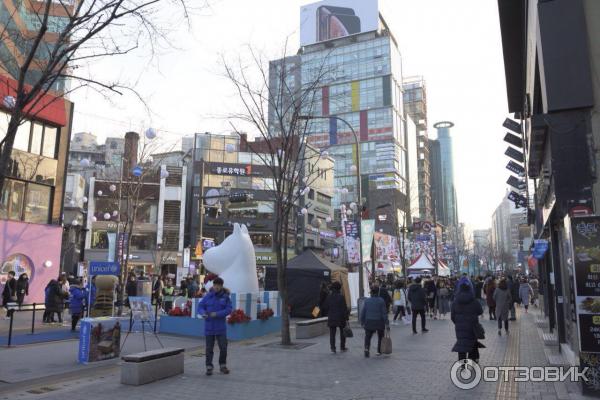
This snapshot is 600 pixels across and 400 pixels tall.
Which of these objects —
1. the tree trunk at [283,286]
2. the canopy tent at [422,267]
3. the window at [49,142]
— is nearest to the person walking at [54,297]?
the tree trunk at [283,286]

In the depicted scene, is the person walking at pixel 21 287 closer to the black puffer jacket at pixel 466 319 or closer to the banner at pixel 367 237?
the banner at pixel 367 237

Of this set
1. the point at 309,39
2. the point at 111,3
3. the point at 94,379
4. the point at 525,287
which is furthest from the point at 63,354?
the point at 309,39

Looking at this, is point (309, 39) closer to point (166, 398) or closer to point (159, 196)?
point (159, 196)

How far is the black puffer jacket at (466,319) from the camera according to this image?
8.57 meters

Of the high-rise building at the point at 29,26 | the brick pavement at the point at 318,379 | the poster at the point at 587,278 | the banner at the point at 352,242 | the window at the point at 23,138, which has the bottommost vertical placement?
the brick pavement at the point at 318,379

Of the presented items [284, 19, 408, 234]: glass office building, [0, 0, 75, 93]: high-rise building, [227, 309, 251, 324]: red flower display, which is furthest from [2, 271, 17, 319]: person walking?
[284, 19, 408, 234]: glass office building

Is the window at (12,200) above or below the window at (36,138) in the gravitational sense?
below

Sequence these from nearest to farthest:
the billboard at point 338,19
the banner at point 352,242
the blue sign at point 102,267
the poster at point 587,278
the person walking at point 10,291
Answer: the poster at point 587,278 < the blue sign at point 102,267 < the person walking at point 10,291 < the banner at point 352,242 < the billboard at point 338,19

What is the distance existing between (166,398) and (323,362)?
4.04 metres

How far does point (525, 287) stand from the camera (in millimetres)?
27219

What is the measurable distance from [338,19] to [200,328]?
4228 inches

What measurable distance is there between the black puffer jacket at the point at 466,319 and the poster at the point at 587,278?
170cm

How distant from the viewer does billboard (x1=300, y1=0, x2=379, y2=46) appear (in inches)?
4286

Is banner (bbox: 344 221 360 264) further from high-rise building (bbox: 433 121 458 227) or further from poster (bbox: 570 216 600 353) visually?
high-rise building (bbox: 433 121 458 227)
